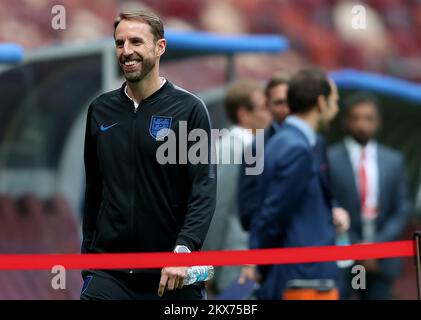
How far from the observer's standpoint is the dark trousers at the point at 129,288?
4809 mm

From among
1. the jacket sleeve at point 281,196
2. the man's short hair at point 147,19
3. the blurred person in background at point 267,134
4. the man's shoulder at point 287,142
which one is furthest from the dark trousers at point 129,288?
the blurred person in background at point 267,134

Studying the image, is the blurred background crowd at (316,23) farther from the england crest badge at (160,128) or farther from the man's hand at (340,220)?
the england crest badge at (160,128)

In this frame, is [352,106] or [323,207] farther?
[352,106]

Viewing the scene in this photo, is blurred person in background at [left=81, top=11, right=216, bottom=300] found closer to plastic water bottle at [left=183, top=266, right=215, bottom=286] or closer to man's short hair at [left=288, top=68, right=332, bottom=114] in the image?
plastic water bottle at [left=183, top=266, right=215, bottom=286]

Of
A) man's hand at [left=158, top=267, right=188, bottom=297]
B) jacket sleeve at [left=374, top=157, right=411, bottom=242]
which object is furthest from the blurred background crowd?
man's hand at [left=158, top=267, right=188, bottom=297]

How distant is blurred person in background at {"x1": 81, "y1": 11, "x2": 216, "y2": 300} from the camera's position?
4734 mm

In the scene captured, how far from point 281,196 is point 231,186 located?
71 centimetres

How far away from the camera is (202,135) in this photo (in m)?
4.73

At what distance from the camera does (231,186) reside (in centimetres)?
687

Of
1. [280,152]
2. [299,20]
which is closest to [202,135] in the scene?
[280,152]

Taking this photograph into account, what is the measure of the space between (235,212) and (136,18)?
90.7 inches

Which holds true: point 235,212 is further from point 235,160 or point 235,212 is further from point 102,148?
point 102,148

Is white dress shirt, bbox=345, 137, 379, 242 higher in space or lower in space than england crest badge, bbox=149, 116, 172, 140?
higher

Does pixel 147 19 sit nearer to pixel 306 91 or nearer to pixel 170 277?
pixel 170 277
